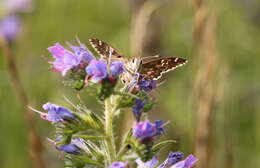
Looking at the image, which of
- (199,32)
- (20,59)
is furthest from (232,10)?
(199,32)

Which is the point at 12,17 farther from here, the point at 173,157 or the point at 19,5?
the point at 173,157

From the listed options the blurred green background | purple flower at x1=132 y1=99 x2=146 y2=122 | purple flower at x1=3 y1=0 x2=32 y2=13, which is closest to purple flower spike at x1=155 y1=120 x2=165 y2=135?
purple flower at x1=132 y1=99 x2=146 y2=122

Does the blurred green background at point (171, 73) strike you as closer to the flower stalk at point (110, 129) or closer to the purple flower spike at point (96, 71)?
the flower stalk at point (110, 129)

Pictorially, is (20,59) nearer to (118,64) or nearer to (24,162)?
(24,162)

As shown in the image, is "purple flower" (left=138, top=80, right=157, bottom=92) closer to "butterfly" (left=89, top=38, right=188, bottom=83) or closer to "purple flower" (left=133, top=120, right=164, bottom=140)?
"butterfly" (left=89, top=38, right=188, bottom=83)

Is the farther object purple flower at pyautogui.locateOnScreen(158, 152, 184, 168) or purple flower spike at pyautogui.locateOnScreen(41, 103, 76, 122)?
purple flower at pyautogui.locateOnScreen(158, 152, 184, 168)

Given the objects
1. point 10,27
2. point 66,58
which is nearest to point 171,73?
point 10,27

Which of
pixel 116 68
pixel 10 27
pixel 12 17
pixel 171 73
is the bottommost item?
pixel 116 68
